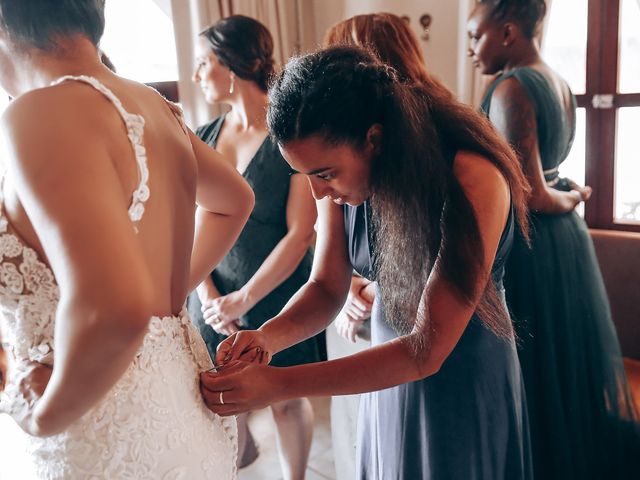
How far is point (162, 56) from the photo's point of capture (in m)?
3.31

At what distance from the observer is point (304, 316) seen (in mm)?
1314

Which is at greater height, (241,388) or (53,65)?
(53,65)

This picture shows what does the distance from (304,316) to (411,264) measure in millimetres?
289

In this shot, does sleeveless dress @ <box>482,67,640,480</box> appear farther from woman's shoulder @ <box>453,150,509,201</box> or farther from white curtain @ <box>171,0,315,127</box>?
white curtain @ <box>171,0,315,127</box>

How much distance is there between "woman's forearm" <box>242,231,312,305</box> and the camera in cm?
209

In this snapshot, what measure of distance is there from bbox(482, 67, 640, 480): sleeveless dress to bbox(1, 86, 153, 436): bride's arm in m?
1.48

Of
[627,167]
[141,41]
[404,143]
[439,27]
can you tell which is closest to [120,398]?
[404,143]

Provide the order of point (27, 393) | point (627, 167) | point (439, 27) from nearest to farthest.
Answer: point (27, 393) < point (627, 167) < point (439, 27)

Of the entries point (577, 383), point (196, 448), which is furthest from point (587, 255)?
point (196, 448)

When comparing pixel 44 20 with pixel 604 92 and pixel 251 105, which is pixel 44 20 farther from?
pixel 604 92

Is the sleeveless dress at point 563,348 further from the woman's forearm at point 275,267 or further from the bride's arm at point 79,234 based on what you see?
the bride's arm at point 79,234

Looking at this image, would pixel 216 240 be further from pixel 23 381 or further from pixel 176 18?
pixel 176 18

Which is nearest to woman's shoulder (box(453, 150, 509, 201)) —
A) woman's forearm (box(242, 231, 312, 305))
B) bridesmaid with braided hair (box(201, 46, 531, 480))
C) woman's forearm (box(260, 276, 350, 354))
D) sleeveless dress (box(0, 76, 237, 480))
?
bridesmaid with braided hair (box(201, 46, 531, 480))

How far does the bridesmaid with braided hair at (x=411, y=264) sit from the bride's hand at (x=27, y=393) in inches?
9.5
